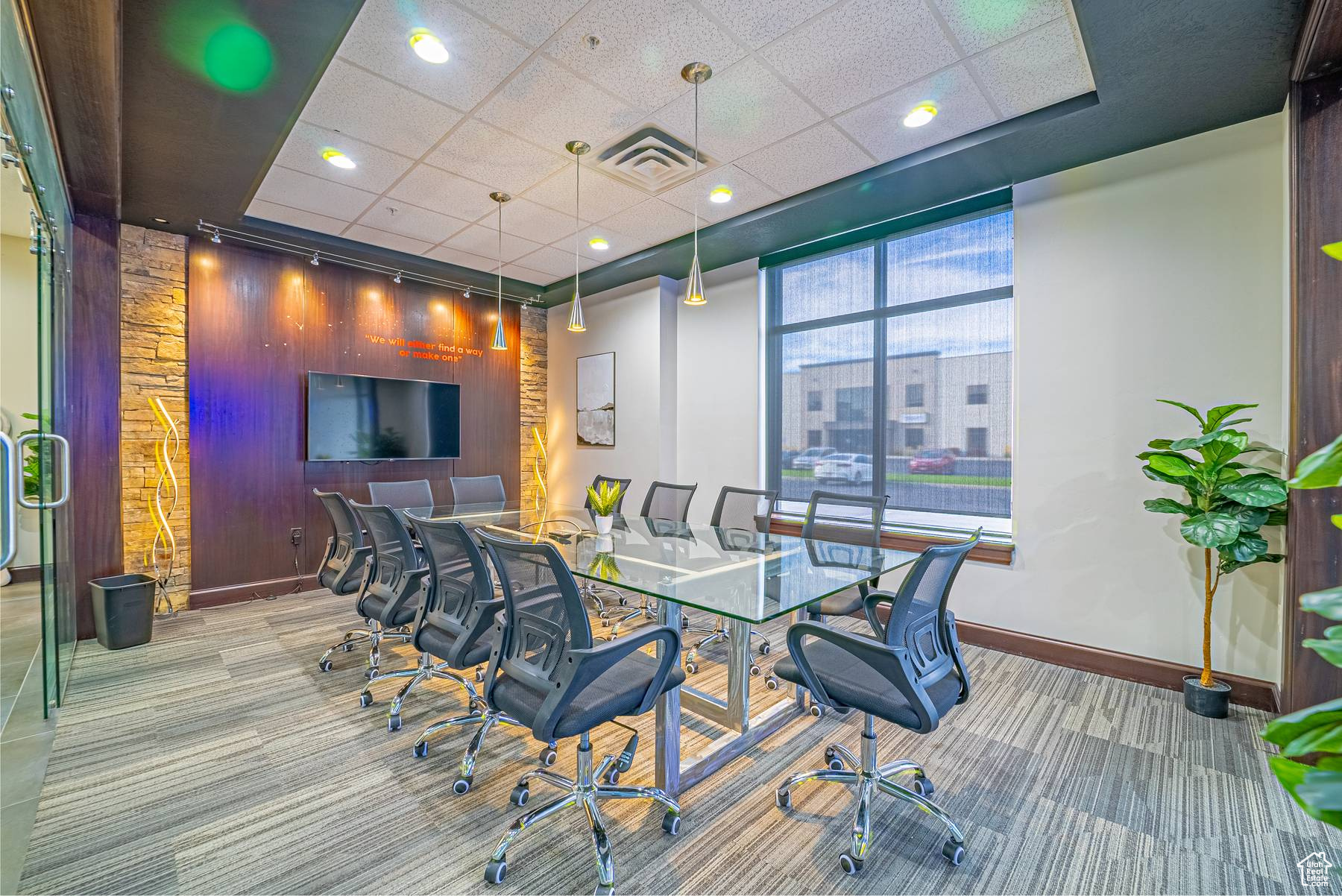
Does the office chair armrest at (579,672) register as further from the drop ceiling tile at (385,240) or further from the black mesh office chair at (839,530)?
the drop ceiling tile at (385,240)

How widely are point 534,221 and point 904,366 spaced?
10.5 ft

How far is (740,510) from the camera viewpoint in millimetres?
3963

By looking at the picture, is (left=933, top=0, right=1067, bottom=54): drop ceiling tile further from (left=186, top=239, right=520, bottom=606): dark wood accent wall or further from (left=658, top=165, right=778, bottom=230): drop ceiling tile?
(left=186, top=239, right=520, bottom=606): dark wood accent wall

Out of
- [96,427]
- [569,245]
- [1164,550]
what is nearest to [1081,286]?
[1164,550]

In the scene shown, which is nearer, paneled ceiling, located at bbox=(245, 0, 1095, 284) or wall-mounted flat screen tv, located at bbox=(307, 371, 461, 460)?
paneled ceiling, located at bbox=(245, 0, 1095, 284)

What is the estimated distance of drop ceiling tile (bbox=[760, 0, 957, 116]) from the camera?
2385mm

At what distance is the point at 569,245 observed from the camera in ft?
16.9

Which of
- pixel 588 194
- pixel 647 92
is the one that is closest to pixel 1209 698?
pixel 647 92

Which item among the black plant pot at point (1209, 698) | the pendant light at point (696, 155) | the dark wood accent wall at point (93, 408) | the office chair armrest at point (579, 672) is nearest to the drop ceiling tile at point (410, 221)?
the dark wood accent wall at point (93, 408)

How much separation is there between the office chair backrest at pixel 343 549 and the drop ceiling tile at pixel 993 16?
3854 millimetres

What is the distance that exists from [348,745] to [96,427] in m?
3.33

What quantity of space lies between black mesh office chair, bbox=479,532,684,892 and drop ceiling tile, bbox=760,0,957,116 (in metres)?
2.49

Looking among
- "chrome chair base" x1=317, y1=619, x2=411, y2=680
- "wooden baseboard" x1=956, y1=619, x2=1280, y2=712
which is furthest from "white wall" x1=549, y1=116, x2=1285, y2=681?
"chrome chair base" x1=317, y1=619, x2=411, y2=680

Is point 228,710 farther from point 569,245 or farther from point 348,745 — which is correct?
point 569,245
